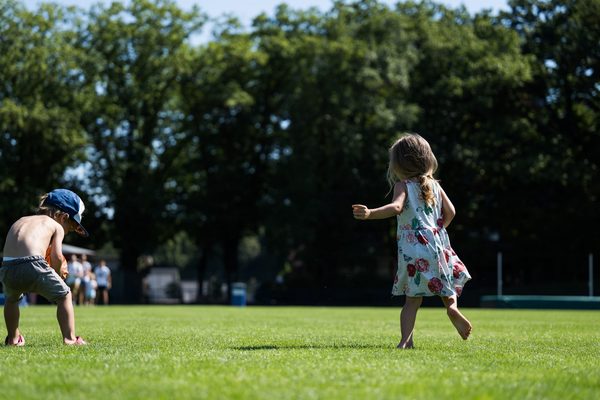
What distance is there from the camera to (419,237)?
8555 millimetres

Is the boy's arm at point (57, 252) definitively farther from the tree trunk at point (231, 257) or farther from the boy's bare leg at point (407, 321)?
the tree trunk at point (231, 257)

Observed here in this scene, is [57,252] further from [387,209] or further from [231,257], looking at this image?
[231,257]

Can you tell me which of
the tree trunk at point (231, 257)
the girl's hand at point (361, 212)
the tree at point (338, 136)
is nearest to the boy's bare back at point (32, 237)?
the girl's hand at point (361, 212)

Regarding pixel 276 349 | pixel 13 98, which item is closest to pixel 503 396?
pixel 276 349

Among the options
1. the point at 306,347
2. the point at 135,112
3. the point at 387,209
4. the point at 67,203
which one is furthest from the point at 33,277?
the point at 135,112

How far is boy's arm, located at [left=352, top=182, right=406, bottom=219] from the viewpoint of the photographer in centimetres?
793

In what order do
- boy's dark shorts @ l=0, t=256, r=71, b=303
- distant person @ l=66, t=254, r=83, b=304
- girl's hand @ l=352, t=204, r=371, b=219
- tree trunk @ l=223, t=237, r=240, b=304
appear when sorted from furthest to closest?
tree trunk @ l=223, t=237, r=240, b=304 → distant person @ l=66, t=254, r=83, b=304 → boy's dark shorts @ l=0, t=256, r=71, b=303 → girl's hand @ l=352, t=204, r=371, b=219

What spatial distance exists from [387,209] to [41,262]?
3119mm

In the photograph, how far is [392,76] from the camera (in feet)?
157

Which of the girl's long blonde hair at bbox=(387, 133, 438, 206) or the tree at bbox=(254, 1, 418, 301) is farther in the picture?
the tree at bbox=(254, 1, 418, 301)

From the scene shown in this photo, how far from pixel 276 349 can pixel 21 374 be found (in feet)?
9.40

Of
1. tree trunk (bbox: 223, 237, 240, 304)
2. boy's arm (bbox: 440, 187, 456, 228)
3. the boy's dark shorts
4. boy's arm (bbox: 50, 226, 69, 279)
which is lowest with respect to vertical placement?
the boy's dark shorts

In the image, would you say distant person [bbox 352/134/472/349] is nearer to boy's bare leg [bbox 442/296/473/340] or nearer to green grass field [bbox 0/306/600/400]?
boy's bare leg [bbox 442/296/473/340]

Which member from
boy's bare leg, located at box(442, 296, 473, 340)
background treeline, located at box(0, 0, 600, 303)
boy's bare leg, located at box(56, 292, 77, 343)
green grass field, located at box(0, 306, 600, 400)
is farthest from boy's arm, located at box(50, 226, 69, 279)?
background treeline, located at box(0, 0, 600, 303)
